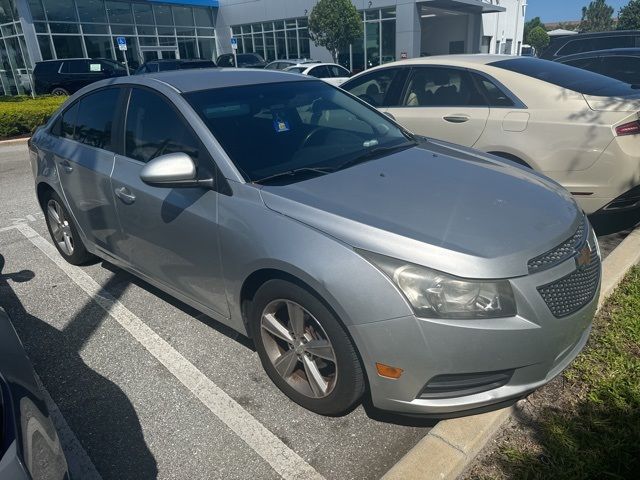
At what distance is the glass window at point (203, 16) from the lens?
32422mm

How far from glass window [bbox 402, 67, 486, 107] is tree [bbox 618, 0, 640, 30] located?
81338 mm

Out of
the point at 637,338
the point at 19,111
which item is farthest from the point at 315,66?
the point at 637,338

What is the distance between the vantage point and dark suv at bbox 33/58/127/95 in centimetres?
1891

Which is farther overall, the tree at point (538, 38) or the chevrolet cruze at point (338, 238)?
the tree at point (538, 38)

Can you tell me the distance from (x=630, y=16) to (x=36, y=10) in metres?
80.5

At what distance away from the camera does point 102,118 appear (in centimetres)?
381

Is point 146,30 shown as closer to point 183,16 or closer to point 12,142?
point 183,16

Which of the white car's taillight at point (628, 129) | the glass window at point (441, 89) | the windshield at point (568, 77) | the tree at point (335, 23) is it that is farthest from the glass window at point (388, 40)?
the white car's taillight at point (628, 129)

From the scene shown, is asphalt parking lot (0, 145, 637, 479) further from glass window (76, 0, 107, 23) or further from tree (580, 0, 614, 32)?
tree (580, 0, 614, 32)

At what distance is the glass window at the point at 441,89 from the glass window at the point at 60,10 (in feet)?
79.1

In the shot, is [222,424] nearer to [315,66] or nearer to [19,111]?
[19,111]

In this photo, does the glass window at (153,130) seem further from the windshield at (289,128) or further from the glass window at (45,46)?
the glass window at (45,46)

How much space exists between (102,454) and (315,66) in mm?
18210

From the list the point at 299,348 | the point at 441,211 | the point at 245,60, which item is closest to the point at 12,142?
the point at 299,348
